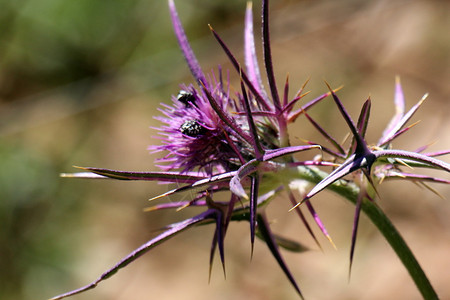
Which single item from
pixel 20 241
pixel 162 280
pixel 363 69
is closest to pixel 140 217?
pixel 162 280

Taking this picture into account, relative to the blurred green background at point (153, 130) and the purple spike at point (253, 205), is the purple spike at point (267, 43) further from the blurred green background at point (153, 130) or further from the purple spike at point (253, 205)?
the blurred green background at point (153, 130)

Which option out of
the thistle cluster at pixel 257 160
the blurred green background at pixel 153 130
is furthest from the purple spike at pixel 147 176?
the blurred green background at pixel 153 130

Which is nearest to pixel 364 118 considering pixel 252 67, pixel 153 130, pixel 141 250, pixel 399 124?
pixel 399 124

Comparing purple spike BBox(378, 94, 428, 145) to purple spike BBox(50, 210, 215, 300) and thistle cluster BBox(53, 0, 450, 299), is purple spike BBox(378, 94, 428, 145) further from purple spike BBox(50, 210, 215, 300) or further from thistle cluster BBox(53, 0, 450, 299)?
purple spike BBox(50, 210, 215, 300)

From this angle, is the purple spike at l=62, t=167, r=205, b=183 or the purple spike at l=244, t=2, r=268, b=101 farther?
the purple spike at l=244, t=2, r=268, b=101

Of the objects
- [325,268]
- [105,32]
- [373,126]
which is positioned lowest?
[325,268]

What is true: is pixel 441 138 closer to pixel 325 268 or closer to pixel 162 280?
pixel 325 268

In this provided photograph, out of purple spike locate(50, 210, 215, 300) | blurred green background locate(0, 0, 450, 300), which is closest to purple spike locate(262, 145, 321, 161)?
purple spike locate(50, 210, 215, 300)
